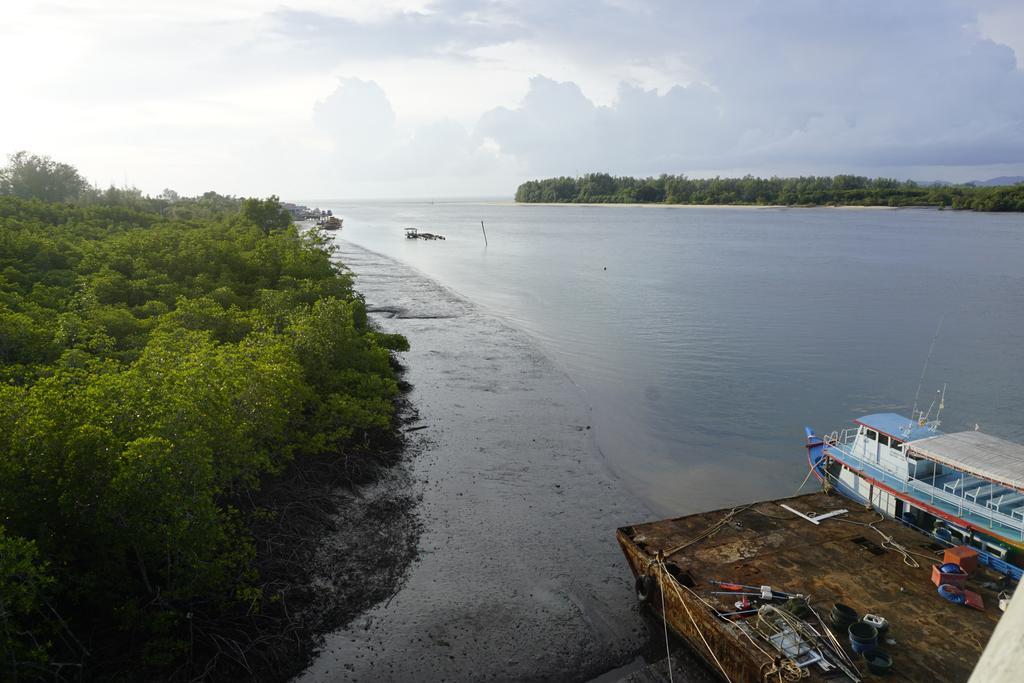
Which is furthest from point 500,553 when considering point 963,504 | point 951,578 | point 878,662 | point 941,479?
point 941,479

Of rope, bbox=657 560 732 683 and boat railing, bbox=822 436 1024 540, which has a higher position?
boat railing, bbox=822 436 1024 540

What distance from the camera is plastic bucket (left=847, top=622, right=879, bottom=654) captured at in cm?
1356

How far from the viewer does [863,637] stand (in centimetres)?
1364

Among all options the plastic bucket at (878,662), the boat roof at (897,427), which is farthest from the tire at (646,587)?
the boat roof at (897,427)

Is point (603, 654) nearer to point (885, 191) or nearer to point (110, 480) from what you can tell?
point (110, 480)

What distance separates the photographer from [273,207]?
77875mm

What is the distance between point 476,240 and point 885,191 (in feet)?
453

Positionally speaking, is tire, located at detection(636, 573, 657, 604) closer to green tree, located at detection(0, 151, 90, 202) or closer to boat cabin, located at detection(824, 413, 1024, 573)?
boat cabin, located at detection(824, 413, 1024, 573)

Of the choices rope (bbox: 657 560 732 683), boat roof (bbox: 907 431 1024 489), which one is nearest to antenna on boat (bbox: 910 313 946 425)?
boat roof (bbox: 907 431 1024 489)

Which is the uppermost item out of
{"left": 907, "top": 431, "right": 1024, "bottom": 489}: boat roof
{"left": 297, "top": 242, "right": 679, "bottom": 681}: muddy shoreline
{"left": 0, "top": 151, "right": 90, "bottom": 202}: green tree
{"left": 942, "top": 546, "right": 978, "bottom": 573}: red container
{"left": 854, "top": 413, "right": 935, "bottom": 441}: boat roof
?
{"left": 0, "top": 151, "right": 90, "bottom": 202}: green tree

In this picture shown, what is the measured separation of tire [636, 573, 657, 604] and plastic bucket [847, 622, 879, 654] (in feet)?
15.6

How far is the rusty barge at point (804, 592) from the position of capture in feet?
44.7

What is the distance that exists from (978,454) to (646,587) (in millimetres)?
11235

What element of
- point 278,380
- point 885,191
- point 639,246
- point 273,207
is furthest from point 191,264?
point 885,191
